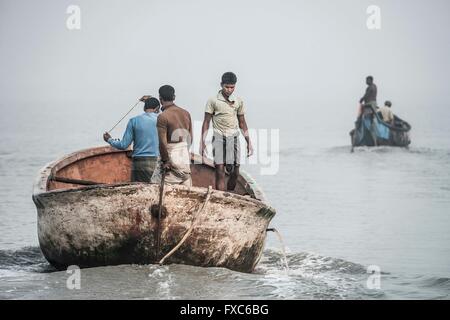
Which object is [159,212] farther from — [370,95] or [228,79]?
[370,95]

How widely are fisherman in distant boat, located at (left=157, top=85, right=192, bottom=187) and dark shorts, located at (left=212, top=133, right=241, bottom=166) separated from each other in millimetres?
703

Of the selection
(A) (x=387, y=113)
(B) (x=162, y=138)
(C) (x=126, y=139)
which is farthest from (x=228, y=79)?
(A) (x=387, y=113)

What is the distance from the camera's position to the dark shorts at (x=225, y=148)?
11797 mm

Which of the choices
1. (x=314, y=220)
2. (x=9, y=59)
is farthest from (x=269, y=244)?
(x=9, y=59)

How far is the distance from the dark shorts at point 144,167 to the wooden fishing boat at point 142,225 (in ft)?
3.69

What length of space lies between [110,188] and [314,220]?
23.6ft

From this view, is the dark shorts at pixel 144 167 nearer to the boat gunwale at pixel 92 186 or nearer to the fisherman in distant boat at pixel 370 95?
the boat gunwale at pixel 92 186

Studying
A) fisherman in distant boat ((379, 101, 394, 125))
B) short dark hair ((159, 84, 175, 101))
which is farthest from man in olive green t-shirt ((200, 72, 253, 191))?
fisherman in distant boat ((379, 101, 394, 125))

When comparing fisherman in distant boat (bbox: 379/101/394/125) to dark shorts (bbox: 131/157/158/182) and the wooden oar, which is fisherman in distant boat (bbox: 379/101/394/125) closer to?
dark shorts (bbox: 131/157/158/182)

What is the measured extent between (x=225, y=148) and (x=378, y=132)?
690 inches

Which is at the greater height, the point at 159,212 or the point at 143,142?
the point at 143,142

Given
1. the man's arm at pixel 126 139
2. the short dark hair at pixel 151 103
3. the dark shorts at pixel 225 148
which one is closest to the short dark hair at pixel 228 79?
the dark shorts at pixel 225 148

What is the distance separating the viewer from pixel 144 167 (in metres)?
12.0

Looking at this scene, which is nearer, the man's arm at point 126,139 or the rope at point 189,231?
the rope at point 189,231
